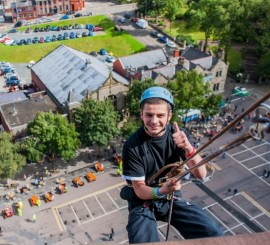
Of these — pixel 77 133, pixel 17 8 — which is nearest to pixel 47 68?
pixel 77 133

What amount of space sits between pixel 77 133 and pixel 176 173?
39758 mm

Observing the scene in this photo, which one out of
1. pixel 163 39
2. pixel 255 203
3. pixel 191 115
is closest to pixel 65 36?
pixel 163 39

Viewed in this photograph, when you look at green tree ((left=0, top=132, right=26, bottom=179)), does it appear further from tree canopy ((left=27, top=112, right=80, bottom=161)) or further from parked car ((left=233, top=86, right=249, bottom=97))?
parked car ((left=233, top=86, right=249, bottom=97))

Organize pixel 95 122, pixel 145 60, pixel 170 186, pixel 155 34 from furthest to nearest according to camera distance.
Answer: pixel 155 34 < pixel 145 60 < pixel 95 122 < pixel 170 186

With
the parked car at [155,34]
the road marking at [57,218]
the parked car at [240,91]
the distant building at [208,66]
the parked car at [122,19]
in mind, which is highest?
the distant building at [208,66]

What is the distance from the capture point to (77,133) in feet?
159

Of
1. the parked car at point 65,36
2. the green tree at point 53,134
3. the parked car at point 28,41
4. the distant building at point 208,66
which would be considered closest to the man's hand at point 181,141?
the green tree at point 53,134

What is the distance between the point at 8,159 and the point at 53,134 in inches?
246

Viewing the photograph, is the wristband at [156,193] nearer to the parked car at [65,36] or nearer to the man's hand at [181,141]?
the man's hand at [181,141]

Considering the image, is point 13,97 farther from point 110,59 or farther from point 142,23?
point 142,23

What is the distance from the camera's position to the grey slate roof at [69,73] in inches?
2153

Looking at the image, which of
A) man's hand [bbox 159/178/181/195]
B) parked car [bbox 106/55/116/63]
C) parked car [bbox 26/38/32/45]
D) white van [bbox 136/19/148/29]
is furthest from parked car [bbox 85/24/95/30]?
man's hand [bbox 159/178/181/195]

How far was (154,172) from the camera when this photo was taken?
11602 millimetres

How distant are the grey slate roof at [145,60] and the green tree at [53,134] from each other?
18.5 meters
